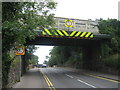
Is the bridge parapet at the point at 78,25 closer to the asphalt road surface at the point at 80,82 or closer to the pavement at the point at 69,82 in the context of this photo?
the pavement at the point at 69,82

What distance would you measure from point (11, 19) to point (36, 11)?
135cm

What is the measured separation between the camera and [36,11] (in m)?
8.76

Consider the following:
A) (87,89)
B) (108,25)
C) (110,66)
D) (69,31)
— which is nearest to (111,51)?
(110,66)

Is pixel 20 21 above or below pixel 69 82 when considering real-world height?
above

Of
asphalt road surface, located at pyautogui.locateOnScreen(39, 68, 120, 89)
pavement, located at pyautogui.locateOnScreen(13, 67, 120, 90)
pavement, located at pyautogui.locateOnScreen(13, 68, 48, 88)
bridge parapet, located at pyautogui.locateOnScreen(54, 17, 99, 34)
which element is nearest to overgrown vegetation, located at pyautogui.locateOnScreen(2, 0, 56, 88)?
pavement, located at pyautogui.locateOnScreen(13, 68, 48, 88)

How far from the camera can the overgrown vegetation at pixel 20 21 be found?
7191 mm

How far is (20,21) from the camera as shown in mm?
8430

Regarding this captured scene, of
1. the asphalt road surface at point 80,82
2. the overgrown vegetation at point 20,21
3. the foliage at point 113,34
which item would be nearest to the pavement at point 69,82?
the asphalt road surface at point 80,82

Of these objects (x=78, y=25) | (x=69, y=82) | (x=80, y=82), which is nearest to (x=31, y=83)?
(x=69, y=82)

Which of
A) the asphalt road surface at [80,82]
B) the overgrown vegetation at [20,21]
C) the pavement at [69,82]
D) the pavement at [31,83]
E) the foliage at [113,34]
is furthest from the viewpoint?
the foliage at [113,34]

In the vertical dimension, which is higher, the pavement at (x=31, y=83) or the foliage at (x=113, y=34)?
the foliage at (x=113, y=34)

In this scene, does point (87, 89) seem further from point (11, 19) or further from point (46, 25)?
point (11, 19)

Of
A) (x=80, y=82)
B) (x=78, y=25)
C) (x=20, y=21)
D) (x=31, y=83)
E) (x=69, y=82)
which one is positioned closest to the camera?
(x=20, y=21)

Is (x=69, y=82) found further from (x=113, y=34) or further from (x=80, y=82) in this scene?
(x=113, y=34)
